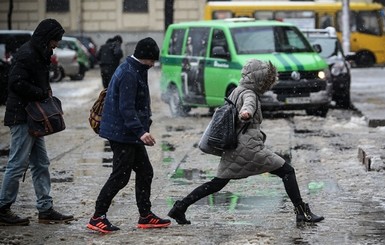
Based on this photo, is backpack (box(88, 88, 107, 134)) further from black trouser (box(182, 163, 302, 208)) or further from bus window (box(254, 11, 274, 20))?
bus window (box(254, 11, 274, 20))

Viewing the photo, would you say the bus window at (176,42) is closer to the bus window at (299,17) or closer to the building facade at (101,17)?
the bus window at (299,17)

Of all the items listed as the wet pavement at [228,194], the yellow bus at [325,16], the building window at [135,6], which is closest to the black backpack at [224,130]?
the wet pavement at [228,194]

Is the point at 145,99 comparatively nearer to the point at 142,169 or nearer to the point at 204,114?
the point at 142,169

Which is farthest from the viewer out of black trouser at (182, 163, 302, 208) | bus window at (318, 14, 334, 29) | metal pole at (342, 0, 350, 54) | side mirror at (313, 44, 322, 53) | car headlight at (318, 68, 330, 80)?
bus window at (318, 14, 334, 29)

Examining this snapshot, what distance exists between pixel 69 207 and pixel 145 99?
1.77 m

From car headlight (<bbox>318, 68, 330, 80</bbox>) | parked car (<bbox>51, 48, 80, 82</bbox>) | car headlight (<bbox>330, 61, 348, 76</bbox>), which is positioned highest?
car headlight (<bbox>318, 68, 330, 80</bbox>)

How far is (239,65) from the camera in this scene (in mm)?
18953

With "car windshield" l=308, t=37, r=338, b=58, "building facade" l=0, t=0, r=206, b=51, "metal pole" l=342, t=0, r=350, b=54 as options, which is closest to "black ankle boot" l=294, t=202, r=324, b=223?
A: "car windshield" l=308, t=37, r=338, b=58

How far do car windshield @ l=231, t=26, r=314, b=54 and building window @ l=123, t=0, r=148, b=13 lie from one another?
31.1m

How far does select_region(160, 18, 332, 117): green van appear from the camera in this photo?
62.6 ft

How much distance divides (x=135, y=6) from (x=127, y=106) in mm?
43606

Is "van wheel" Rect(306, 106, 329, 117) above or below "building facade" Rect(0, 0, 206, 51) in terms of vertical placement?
above

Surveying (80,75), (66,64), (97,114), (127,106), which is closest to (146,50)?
(127,106)

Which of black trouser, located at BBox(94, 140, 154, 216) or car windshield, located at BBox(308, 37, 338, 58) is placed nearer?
black trouser, located at BBox(94, 140, 154, 216)
